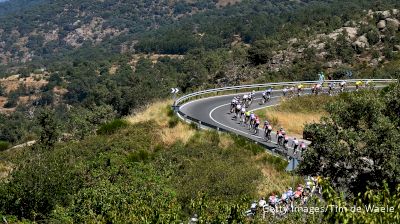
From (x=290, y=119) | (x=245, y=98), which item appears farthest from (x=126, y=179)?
(x=245, y=98)

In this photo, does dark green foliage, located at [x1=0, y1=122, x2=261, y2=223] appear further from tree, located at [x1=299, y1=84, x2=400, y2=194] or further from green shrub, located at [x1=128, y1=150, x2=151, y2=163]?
tree, located at [x1=299, y1=84, x2=400, y2=194]

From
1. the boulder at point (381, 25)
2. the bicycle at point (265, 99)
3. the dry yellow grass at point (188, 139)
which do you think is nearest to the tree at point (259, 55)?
the boulder at point (381, 25)

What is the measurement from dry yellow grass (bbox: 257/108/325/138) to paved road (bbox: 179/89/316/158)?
125cm

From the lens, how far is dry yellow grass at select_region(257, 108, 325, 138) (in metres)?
32.3

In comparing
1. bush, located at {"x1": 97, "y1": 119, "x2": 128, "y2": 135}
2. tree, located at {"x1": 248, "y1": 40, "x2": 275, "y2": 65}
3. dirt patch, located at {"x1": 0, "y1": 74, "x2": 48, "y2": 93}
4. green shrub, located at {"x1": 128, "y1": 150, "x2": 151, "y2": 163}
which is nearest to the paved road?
bush, located at {"x1": 97, "y1": 119, "x2": 128, "y2": 135}

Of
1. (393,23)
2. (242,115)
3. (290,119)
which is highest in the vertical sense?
(393,23)

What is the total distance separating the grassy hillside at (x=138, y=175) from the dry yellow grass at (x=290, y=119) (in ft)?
23.6

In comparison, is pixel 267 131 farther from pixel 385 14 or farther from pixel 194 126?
pixel 385 14

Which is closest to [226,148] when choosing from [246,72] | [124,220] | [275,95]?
[124,220]

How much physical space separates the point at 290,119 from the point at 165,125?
9481 mm

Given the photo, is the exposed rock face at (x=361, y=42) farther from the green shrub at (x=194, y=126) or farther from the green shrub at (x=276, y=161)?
the green shrub at (x=276, y=161)

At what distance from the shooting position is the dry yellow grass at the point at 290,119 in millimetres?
32328

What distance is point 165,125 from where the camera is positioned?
30594mm

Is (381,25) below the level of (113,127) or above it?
above
